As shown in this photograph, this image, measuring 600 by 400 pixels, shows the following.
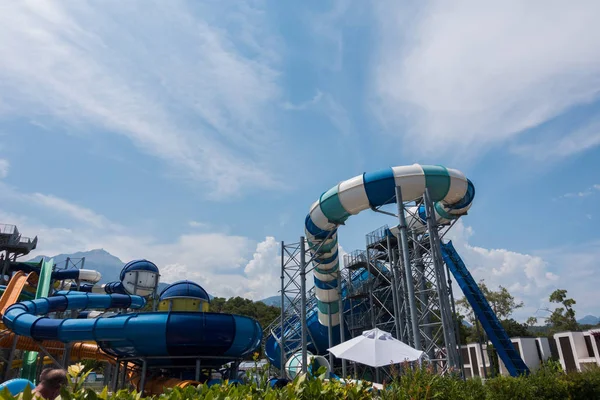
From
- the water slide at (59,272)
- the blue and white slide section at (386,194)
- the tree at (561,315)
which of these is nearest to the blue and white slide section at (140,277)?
the water slide at (59,272)

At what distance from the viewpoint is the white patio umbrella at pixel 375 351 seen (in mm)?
10094

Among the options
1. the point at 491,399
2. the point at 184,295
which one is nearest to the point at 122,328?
the point at 184,295

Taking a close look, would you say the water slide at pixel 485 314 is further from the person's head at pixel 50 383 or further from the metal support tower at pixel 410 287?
the person's head at pixel 50 383

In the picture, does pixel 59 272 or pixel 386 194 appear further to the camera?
pixel 59 272

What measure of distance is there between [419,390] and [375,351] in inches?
214

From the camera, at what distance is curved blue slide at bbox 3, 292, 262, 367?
14234 mm

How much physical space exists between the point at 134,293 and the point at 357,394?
25.3m

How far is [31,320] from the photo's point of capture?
15.8m

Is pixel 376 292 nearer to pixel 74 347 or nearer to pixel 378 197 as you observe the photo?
pixel 378 197

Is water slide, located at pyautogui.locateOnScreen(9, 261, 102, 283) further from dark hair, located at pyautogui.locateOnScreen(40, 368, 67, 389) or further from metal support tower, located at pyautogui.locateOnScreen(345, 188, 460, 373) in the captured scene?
dark hair, located at pyautogui.locateOnScreen(40, 368, 67, 389)

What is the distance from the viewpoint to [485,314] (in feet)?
62.7

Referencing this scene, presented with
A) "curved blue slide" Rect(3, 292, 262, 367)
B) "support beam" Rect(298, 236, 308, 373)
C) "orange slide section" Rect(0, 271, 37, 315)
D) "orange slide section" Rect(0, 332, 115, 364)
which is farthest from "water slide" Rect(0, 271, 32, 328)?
"support beam" Rect(298, 236, 308, 373)

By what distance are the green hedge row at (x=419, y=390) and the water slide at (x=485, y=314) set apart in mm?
6939

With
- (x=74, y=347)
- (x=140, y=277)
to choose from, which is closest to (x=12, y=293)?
(x=74, y=347)
